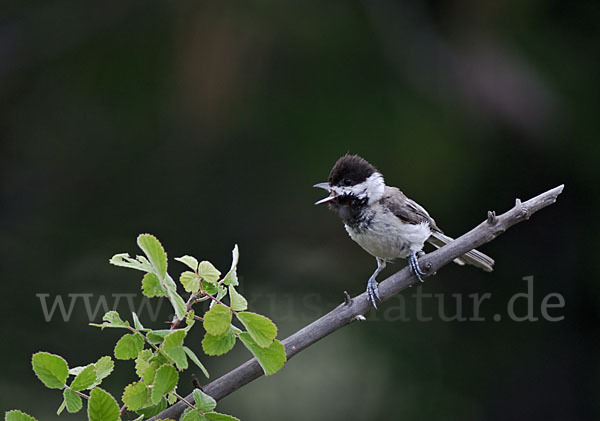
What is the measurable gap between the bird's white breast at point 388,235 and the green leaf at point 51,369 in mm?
1723

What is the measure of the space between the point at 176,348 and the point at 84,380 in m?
0.20

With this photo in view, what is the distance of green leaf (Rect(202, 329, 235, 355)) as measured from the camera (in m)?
1.27

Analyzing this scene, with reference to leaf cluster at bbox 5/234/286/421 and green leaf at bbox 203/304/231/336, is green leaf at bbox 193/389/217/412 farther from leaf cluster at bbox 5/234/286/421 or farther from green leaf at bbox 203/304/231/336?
green leaf at bbox 203/304/231/336

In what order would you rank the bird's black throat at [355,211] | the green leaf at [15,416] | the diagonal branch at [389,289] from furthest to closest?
the bird's black throat at [355,211] < the diagonal branch at [389,289] < the green leaf at [15,416]

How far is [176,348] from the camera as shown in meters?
1.24

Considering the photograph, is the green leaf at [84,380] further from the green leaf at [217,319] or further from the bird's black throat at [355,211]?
the bird's black throat at [355,211]

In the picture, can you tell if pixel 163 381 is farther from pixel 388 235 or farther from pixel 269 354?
pixel 388 235

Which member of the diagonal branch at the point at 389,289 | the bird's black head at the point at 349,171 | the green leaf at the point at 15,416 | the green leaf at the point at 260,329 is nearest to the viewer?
the green leaf at the point at 15,416

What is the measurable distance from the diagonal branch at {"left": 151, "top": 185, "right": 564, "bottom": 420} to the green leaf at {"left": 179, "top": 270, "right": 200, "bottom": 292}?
0.31m

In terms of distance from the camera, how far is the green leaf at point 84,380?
1.28 m

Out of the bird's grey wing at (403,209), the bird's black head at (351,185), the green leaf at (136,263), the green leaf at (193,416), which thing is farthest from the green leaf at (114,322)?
the bird's grey wing at (403,209)

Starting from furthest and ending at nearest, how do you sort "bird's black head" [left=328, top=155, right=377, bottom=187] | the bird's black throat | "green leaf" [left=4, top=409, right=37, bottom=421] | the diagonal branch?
the bird's black throat → "bird's black head" [left=328, top=155, right=377, bottom=187] → the diagonal branch → "green leaf" [left=4, top=409, right=37, bottom=421]

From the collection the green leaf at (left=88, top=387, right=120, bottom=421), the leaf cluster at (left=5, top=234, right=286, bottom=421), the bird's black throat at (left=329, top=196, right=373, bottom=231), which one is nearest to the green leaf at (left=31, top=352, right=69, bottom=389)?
the leaf cluster at (left=5, top=234, right=286, bottom=421)

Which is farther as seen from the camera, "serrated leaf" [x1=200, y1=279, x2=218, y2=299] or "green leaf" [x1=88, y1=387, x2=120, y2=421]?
"serrated leaf" [x1=200, y1=279, x2=218, y2=299]
